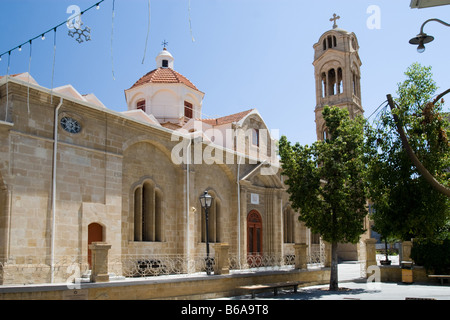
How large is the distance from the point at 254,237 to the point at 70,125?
1282 cm

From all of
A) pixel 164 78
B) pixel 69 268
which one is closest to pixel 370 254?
pixel 69 268

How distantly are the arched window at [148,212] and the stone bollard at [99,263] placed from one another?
22.2ft

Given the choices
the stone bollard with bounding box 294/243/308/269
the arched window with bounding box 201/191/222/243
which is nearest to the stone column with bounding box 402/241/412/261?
the stone bollard with bounding box 294/243/308/269

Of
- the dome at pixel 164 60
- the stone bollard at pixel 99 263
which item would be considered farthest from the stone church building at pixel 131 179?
the stone bollard at pixel 99 263

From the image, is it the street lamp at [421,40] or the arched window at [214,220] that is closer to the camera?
the street lamp at [421,40]

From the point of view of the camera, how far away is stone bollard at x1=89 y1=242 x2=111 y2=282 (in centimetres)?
1255

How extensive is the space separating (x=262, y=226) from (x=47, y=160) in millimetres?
13978

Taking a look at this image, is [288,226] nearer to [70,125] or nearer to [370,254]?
[370,254]

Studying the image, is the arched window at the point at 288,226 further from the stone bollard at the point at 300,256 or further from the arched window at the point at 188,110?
the stone bollard at the point at 300,256

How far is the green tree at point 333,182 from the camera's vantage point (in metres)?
17.1

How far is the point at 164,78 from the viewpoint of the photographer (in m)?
29.9

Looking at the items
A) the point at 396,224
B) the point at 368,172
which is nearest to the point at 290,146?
the point at 368,172
